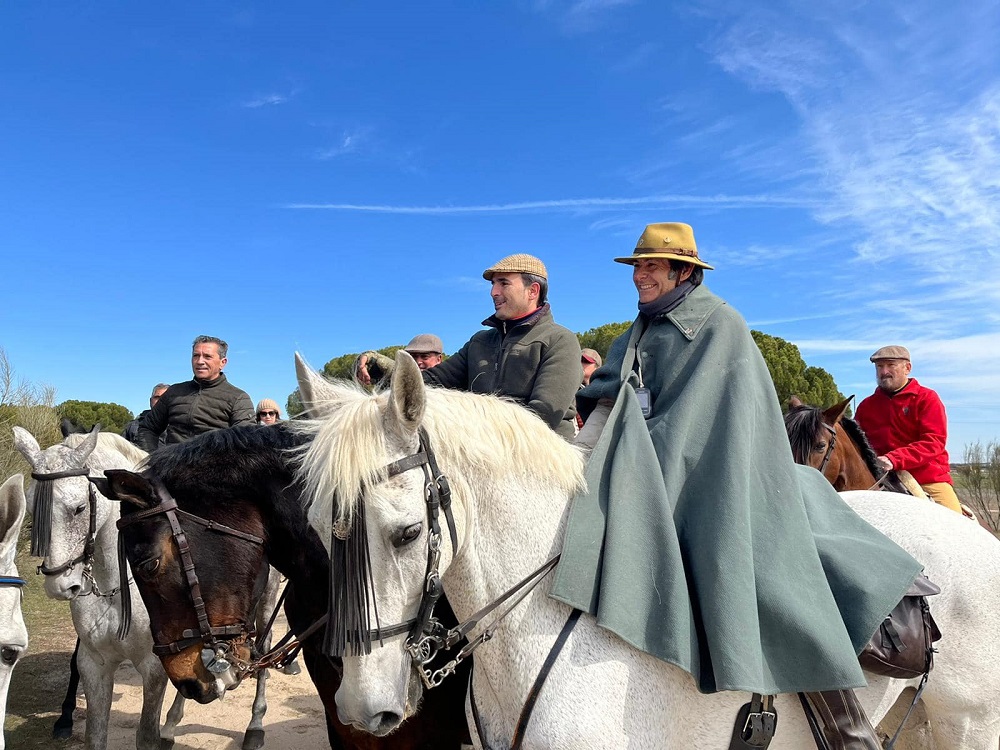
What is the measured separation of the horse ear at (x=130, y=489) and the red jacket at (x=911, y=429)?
6.40 metres

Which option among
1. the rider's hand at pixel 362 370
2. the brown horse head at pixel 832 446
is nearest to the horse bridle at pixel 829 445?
the brown horse head at pixel 832 446

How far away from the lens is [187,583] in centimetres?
291

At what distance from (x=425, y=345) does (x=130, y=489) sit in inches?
139

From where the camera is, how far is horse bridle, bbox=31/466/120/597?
4094 mm

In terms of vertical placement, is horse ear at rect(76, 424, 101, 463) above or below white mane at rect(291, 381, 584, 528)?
below

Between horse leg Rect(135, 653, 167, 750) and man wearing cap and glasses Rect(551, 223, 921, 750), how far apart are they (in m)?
3.46

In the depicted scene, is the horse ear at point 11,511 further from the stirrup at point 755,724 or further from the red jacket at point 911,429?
the red jacket at point 911,429

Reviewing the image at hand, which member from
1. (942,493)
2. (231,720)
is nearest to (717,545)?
(231,720)

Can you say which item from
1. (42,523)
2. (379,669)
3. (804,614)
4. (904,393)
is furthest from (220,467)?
(904,393)

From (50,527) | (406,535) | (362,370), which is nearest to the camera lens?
(406,535)

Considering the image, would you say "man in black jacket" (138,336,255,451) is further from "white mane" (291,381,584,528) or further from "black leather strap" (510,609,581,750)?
"black leather strap" (510,609,581,750)

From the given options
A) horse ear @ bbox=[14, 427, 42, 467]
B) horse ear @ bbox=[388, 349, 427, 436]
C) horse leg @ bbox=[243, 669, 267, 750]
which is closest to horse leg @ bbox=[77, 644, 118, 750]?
horse leg @ bbox=[243, 669, 267, 750]

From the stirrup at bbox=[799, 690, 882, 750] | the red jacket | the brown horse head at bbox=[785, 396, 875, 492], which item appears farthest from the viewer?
the red jacket

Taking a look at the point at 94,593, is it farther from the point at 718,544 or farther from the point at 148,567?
the point at 718,544
